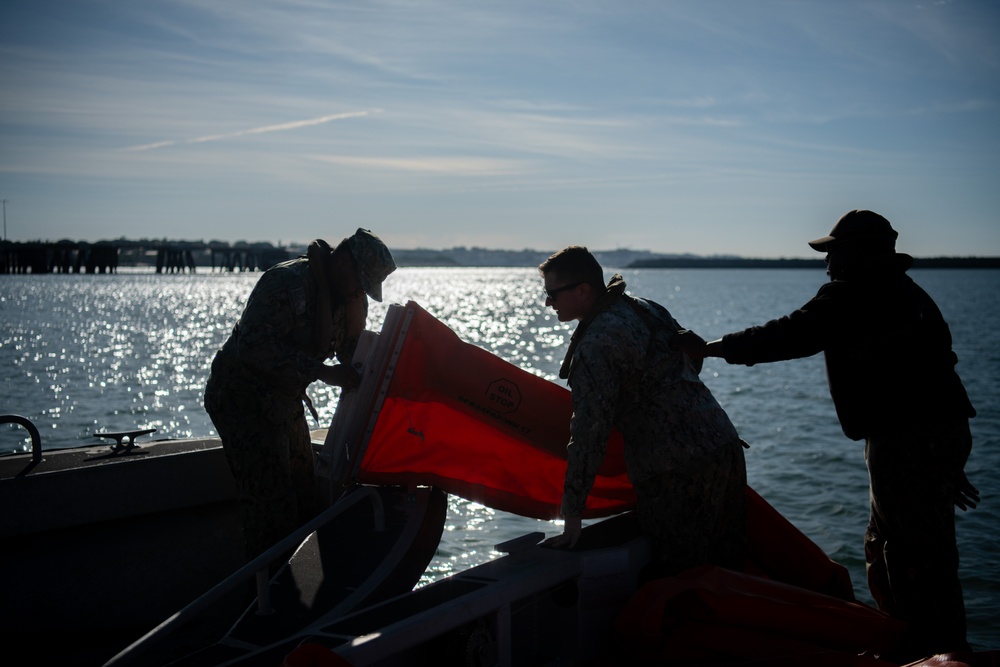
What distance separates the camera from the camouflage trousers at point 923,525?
11.9 feet

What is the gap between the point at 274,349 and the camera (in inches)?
178

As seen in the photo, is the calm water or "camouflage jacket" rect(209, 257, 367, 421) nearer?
"camouflage jacket" rect(209, 257, 367, 421)

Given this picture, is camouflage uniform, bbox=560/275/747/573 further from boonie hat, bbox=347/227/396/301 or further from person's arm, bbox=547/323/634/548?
boonie hat, bbox=347/227/396/301

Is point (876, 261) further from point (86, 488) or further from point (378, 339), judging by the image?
point (86, 488)

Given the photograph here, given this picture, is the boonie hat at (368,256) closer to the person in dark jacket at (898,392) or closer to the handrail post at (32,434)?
the person in dark jacket at (898,392)

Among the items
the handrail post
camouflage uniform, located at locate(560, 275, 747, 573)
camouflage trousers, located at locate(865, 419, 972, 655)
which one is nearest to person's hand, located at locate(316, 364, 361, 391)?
camouflage uniform, located at locate(560, 275, 747, 573)

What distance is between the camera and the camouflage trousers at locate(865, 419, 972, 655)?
362 cm

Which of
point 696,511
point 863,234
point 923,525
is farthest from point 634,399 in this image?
point 923,525

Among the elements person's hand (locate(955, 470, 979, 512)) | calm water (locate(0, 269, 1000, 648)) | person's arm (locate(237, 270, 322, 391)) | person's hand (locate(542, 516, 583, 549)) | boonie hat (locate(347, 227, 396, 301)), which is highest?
boonie hat (locate(347, 227, 396, 301))

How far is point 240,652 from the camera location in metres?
3.13

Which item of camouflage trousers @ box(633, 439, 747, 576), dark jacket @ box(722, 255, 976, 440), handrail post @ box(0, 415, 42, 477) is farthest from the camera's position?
handrail post @ box(0, 415, 42, 477)

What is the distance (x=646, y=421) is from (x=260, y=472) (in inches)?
84.7

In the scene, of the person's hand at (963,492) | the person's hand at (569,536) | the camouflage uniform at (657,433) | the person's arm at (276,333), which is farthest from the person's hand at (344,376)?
the person's hand at (963,492)

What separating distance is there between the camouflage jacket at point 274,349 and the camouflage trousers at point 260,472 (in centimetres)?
8
